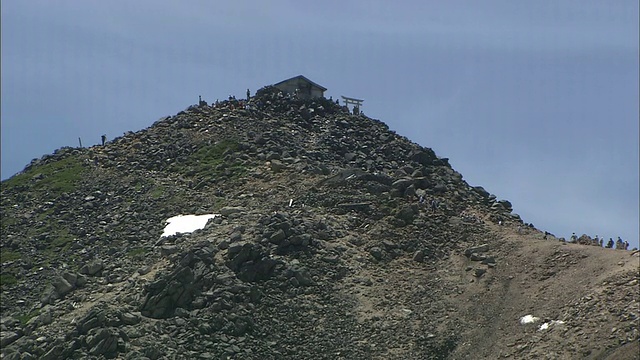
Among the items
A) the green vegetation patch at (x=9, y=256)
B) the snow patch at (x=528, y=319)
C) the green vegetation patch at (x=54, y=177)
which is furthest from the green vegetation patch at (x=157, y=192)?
the snow patch at (x=528, y=319)

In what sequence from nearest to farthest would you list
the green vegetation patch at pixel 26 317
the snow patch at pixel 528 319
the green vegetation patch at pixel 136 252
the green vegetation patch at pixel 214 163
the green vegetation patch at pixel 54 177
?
1. the snow patch at pixel 528 319
2. the green vegetation patch at pixel 26 317
3. the green vegetation patch at pixel 136 252
4. the green vegetation patch at pixel 214 163
5. the green vegetation patch at pixel 54 177

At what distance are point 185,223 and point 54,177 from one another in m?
20.2

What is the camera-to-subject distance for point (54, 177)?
291 feet

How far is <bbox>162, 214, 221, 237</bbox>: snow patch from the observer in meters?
71.5

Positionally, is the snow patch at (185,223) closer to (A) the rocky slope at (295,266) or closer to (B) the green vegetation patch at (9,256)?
(A) the rocky slope at (295,266)

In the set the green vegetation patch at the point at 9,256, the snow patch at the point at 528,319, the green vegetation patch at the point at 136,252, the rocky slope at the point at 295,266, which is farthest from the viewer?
the green vegetation patch at the point at 9,256

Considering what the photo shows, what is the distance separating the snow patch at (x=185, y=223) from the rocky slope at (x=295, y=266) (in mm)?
845

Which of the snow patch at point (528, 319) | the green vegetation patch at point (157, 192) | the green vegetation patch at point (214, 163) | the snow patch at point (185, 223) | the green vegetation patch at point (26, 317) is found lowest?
the snow patch at point (528, 319)

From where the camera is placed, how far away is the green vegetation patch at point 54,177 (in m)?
86.2

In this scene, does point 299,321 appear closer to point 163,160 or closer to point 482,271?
point 482,271

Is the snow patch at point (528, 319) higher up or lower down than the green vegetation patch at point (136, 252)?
lower down

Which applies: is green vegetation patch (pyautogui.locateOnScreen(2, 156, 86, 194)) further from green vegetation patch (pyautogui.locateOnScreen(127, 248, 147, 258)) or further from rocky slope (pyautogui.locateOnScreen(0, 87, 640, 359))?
green vegetation patch (pyautogui.locateOnScreen(127, 248, 147, 258))

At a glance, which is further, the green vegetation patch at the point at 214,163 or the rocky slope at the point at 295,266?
the green vegetation patch at the point at 214,163

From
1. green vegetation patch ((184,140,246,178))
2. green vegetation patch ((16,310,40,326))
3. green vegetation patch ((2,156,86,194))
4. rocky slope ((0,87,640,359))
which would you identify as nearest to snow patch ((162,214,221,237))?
rocky slope ((0,87,640,359))
